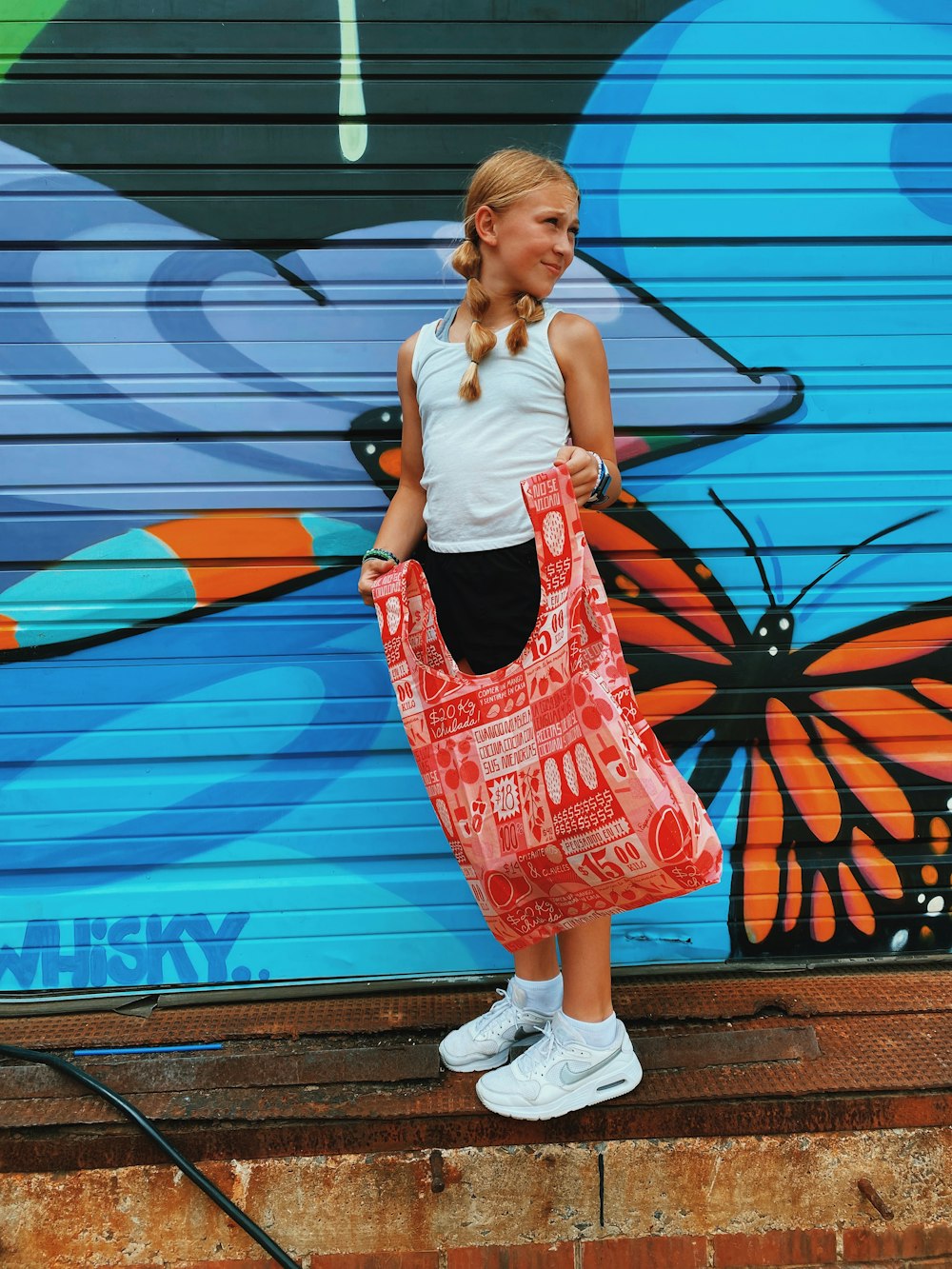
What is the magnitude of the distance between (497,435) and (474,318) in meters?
0.30

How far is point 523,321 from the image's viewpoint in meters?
2.27

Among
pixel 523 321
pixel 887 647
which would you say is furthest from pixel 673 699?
pixel 523 321

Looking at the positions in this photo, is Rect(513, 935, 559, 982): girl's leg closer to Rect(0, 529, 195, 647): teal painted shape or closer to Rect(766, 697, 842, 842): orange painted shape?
Rect(766, 697, 842, 842): orange painted shape

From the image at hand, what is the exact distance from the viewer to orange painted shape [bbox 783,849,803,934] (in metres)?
3.16

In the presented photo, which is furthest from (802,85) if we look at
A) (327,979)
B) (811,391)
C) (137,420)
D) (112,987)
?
(112,987)

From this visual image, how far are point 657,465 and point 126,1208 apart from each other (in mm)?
2456

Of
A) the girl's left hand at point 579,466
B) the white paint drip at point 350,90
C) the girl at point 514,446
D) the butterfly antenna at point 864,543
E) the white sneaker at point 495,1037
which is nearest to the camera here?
the girl's left hand at point 579,466

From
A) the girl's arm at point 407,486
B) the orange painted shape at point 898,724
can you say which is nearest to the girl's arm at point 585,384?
the girl's arm at point 407,486

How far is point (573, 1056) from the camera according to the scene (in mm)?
2361

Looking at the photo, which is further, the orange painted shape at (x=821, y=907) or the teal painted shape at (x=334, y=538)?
the orange painted shape at (x=821, y=907)

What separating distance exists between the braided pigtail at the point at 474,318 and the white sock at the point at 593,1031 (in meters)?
1.48

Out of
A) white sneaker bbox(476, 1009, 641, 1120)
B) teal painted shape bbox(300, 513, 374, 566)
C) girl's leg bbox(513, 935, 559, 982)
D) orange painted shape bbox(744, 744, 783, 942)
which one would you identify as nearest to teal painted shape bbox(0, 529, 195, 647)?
teal painted shape bbox(300, 513, 374, 566)

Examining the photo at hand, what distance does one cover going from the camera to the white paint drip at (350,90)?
2.87m

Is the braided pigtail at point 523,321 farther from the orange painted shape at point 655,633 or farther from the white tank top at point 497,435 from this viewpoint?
the orange painted shape at point 655,633
